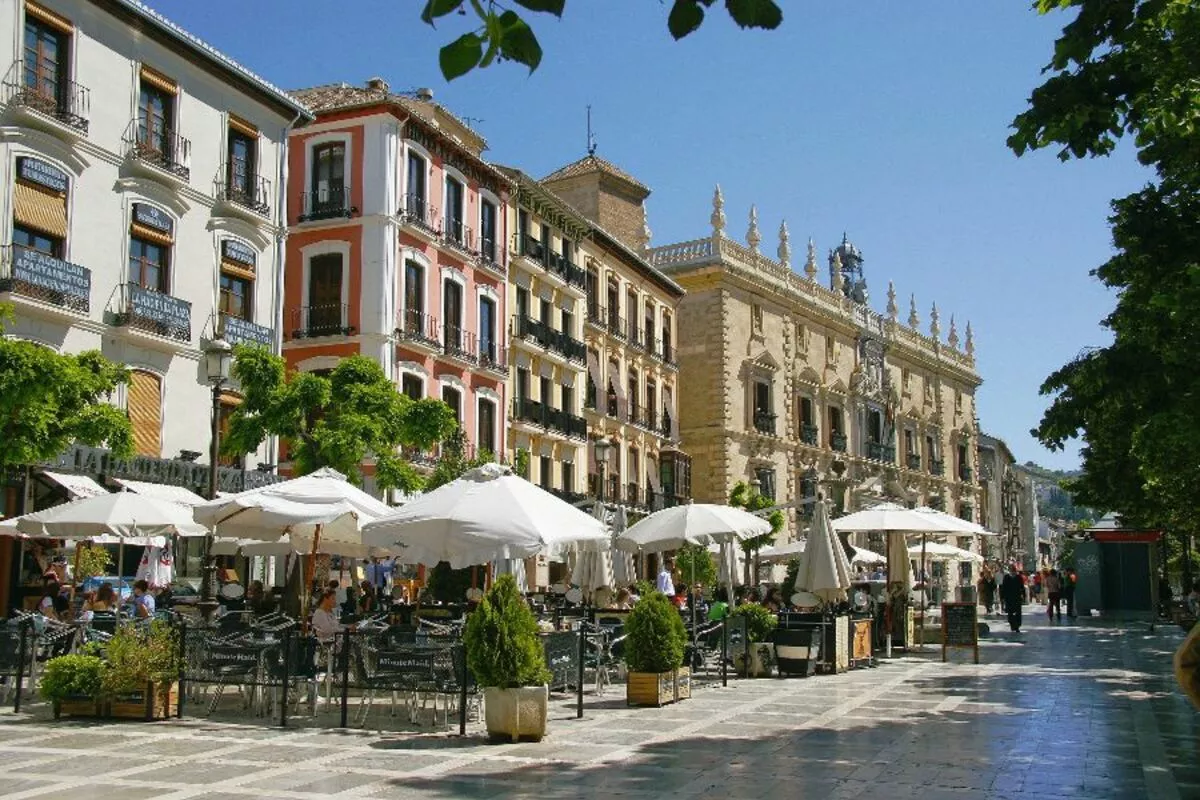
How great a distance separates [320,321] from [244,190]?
487 centimetres

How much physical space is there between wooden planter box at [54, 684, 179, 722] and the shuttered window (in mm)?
12027

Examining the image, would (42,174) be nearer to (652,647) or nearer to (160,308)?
(160,308)

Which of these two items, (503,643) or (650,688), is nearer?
(503,643)

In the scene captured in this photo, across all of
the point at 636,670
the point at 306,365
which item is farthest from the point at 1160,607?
the point at 636,670

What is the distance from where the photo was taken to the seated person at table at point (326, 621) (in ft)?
44.0

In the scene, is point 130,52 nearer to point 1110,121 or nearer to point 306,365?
point 306,365

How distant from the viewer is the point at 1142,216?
14.3m

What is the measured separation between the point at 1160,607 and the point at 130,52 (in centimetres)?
2994

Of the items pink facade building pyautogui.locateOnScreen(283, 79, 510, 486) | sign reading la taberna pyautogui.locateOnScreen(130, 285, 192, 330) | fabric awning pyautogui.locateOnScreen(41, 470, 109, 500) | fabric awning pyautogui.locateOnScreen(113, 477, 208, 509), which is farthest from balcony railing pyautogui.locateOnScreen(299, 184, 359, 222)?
fabric awning pyautogui.locateOnScreen(41, 470, 109, 500)

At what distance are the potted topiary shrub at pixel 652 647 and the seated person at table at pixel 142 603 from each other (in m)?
6.34

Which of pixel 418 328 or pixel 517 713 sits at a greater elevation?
pixel 418 328

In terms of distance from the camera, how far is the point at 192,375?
24859mm

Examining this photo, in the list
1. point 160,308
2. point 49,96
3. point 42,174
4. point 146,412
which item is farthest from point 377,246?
point 42,174

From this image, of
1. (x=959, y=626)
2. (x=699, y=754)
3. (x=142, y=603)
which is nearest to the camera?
(x=699, y=754)
